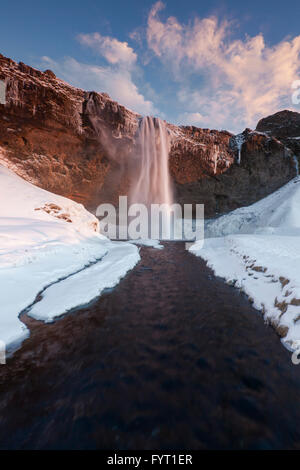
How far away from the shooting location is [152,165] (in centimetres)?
3219

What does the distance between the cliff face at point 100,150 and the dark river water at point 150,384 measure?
26757mm

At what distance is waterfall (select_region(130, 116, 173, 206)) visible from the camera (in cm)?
2841

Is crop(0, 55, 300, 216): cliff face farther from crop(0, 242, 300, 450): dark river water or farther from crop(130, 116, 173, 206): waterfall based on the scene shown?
crop(0, 242, 300, 450): dark river water

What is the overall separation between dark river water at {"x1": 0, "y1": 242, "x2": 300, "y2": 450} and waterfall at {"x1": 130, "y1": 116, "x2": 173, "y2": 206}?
98.6 ft

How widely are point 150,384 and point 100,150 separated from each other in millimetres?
30859

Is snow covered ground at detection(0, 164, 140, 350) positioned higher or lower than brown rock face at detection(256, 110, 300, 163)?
lower

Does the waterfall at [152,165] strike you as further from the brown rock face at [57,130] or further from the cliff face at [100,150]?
the brown rock face at [57,130]

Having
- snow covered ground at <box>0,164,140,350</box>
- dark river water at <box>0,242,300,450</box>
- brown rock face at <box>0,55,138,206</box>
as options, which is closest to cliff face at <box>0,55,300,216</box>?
brown rock face at <box>0,55,138,206</box>

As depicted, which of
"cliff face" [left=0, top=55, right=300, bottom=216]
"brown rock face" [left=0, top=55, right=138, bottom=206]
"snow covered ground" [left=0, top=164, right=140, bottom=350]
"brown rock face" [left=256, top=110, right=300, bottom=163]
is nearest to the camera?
"snow covered ground" [left=0, top=164, right=140, bottom=350]

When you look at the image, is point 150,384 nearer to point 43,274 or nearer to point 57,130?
point 43,274

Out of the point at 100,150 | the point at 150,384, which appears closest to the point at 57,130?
the point at 100,150

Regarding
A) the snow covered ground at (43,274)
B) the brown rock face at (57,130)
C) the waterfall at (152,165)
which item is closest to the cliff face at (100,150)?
Answer: the brown rock face at (57,130)

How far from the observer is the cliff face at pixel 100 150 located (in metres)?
20.7
